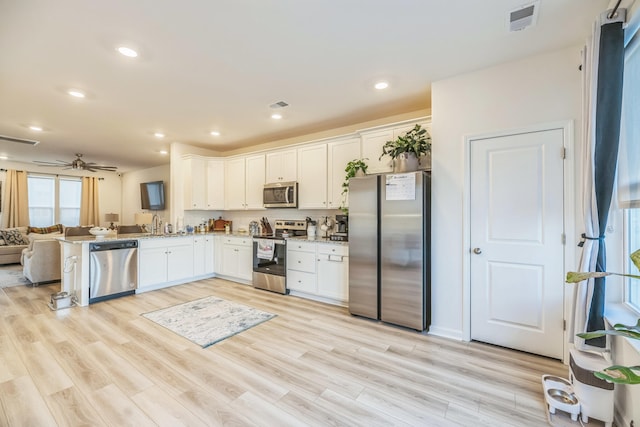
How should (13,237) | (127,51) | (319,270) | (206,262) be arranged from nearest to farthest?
(127,51), (319,270), (206,262), (13,237)

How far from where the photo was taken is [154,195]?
7586 millimetres

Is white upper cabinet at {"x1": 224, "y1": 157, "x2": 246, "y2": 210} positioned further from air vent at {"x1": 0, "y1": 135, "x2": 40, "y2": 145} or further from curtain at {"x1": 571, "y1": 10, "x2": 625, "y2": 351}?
curtain at {"x1": 571, "y1": 10, "x2": 625, "y2": 351}

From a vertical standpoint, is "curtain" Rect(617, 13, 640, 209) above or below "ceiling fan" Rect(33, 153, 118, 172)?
below

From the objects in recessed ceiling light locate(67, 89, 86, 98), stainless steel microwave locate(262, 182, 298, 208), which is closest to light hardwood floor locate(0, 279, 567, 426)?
stainless steel microwave locate(262, 182, 298, 208)

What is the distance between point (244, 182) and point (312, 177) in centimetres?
158

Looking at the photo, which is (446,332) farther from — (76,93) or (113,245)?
(76,93)

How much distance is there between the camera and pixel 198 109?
3.73 m

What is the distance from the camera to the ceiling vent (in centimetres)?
191

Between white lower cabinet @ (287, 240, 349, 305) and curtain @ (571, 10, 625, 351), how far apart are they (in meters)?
2.34

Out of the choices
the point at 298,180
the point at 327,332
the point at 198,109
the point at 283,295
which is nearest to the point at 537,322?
the point at 327,332

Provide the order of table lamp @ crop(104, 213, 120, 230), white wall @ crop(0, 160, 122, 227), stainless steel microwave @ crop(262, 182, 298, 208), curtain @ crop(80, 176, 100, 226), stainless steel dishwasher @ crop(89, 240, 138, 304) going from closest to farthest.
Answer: stainless steel dishwasher @ crop(89, 240, 138, 304), stainless steel microwave @ crop(262, 182, 298, 208), white wall @ crop(0, 160, 122, 227), curtain @ crop(80, 176, 100, 226), table lamp @ crop(104, 213, 120, 230)

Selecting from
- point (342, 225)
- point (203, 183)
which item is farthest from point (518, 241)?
point (203, 183)

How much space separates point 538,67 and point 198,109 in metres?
3.75

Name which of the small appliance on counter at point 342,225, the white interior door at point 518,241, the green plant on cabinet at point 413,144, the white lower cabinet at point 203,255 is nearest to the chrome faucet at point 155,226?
the white lower cabinet at point 203,255
